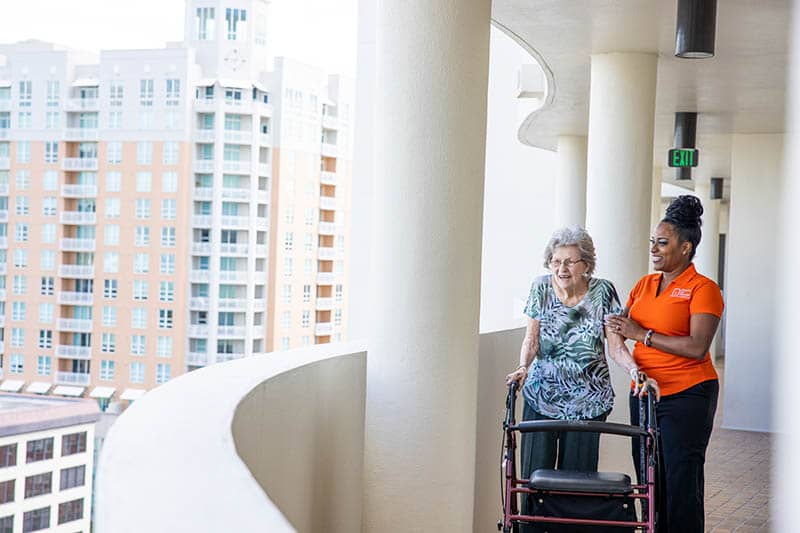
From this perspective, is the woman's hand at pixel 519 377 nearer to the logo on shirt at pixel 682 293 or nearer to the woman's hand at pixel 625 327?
the woman's hand at pixel 625 327

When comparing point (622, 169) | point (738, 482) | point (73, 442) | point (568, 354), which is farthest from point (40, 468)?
point (568, 354)

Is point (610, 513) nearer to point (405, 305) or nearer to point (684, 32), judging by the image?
point (405, 305)

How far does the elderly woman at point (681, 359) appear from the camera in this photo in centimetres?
439

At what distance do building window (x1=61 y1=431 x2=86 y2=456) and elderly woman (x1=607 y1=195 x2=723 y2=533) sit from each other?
26.9 meters

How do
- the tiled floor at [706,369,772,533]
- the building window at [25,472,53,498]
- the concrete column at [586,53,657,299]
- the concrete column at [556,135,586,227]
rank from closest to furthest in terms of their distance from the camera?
the tiled floor at [706,369,772,533] → the concrete column at [586,53,657,299] → the concrete column at [556,135,586,227] → the building window at [25,472,53,498]

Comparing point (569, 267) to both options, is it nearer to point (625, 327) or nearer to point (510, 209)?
point (625, 327)

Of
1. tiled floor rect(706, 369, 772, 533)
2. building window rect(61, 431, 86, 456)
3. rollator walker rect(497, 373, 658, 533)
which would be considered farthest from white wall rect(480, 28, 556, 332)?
rollator walker rect(497, 373, 658, 533)

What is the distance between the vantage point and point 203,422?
2594 mm

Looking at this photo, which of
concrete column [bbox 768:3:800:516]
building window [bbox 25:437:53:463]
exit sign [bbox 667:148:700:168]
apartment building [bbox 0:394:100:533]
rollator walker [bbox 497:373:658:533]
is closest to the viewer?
concrete column [bbox 768:3:800:516]

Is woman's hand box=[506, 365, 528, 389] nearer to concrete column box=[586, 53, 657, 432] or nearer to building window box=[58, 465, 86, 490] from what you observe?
concrete column box=[586, 53, 657, 432]

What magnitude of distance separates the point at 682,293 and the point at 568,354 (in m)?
0.52

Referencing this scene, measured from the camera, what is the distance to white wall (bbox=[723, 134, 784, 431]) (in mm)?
11781

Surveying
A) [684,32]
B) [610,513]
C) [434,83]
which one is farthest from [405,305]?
[684,32]

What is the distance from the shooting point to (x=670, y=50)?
8805 millimetres
